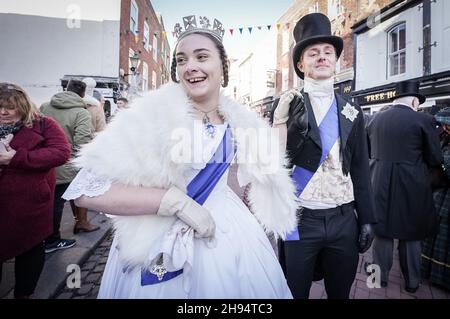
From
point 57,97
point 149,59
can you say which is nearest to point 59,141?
point 57,97

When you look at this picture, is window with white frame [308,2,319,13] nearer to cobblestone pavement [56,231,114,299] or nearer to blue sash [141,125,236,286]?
cobblestone pavement [56,231,114,299]

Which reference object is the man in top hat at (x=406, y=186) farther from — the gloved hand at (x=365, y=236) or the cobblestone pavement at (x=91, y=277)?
the cobblestone pavement at (x=91, y=277)

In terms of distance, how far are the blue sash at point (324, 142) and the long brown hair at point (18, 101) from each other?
2.12 m

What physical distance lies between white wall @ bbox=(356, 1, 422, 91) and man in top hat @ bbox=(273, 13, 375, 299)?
26.6 ft

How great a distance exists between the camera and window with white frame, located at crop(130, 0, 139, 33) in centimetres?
1251

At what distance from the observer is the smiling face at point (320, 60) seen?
5.45ft

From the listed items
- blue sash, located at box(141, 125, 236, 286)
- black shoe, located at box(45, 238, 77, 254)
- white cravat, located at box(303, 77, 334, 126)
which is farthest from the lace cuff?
black shoe, located at box(45, 238, 77, 254)

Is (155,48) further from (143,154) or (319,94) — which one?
(143,154)

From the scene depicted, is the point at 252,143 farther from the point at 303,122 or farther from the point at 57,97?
the point at 57,97

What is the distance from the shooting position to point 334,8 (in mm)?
10875

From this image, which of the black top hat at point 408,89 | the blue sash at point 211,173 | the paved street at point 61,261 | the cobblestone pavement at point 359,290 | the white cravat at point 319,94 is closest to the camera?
the blue sash at point 211,173

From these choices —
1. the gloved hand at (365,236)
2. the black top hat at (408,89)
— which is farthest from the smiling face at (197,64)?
the black top hat at (408,89)

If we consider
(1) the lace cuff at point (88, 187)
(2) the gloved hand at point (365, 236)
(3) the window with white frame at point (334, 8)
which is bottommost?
(2) the gloved hand at point (365, 236)

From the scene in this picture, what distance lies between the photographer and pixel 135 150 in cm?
95
